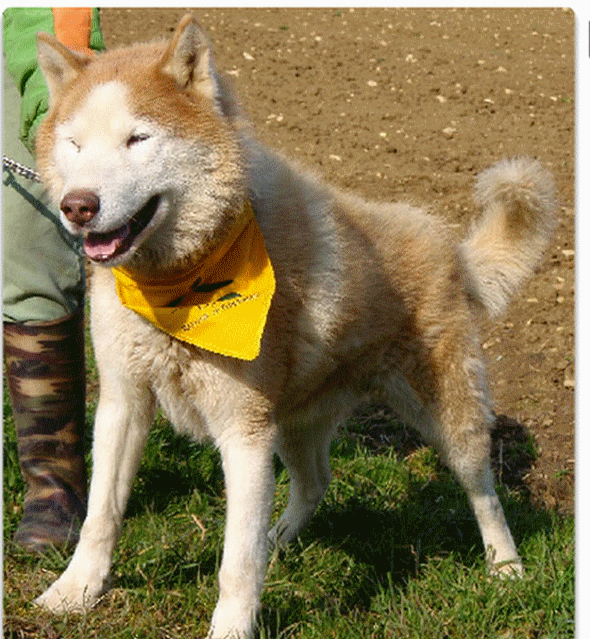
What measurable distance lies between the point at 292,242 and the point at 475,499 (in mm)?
1447

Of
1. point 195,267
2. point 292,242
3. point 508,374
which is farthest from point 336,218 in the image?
point 508,374

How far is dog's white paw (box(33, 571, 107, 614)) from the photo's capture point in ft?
11.7

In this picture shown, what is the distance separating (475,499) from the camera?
14.1 feet

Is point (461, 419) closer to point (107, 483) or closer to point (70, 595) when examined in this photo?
point (107, 483)

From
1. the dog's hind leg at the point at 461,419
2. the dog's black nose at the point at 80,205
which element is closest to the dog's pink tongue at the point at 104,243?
the dog's black nose at the point at 80,205

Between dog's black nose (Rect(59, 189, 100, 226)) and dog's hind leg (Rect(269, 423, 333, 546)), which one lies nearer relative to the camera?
dog's black nose (Rect(59, 189, 100, 226))

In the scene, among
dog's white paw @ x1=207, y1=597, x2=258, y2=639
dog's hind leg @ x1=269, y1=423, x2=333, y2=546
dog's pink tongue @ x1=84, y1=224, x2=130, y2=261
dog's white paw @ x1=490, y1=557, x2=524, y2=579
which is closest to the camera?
dog's pink tongue @ x1=84, y1=224, x2=130, y2=261

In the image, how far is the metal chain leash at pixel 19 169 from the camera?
4.07 metres

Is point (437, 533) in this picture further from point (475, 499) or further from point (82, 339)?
point (82, 339)

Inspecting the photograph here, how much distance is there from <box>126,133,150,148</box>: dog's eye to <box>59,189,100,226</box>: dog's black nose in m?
0.25

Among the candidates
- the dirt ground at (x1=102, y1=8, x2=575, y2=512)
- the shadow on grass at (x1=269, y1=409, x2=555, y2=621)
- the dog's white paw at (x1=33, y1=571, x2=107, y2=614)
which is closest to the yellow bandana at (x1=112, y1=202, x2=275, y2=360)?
the dog's white paw at (x1=33, y1=571, x2=107, y2=614)

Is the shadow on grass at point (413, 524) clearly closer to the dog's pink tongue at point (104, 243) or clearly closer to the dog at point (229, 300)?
the dog at point (229, 300)

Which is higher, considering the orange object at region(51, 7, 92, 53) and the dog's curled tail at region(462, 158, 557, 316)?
the orange object at region(51, 7, 92, 53)

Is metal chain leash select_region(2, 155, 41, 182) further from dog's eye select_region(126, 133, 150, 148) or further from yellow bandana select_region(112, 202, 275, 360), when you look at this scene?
dog's eye select_region(126, 133, 150, 148)
